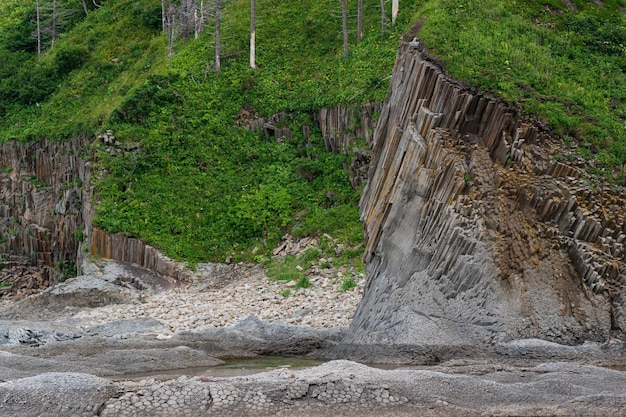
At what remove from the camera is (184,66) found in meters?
42.9

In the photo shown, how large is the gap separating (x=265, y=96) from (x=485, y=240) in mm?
24592

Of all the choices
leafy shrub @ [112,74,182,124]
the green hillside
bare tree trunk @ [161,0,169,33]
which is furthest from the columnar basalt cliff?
bare tree trunk @ [161,0,169,33]

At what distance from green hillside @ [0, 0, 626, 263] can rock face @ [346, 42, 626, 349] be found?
0.91 metres

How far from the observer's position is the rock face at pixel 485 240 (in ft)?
55.8

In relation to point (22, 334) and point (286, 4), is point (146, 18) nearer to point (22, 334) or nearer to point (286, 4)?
point (286, 4)

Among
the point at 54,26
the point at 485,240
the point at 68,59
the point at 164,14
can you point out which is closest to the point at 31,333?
the point at 485,240

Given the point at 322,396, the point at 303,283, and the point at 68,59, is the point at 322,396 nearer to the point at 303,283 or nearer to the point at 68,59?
the point at 303,283

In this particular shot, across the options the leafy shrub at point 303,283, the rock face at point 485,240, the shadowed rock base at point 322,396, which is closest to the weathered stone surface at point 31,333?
the leafy shrub at point 303,283

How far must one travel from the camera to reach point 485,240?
1752 cm

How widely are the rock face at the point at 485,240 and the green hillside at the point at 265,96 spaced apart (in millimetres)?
910

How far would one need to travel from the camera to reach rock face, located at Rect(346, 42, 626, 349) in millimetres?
17016

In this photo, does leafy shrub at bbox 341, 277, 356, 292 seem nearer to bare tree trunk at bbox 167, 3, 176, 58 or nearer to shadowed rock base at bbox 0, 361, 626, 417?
shadowed rock base at bbox 0, 361, 626, 417

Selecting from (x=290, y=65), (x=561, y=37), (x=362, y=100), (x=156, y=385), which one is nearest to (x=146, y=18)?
(x=290, y=65)

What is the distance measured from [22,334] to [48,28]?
4475cm
